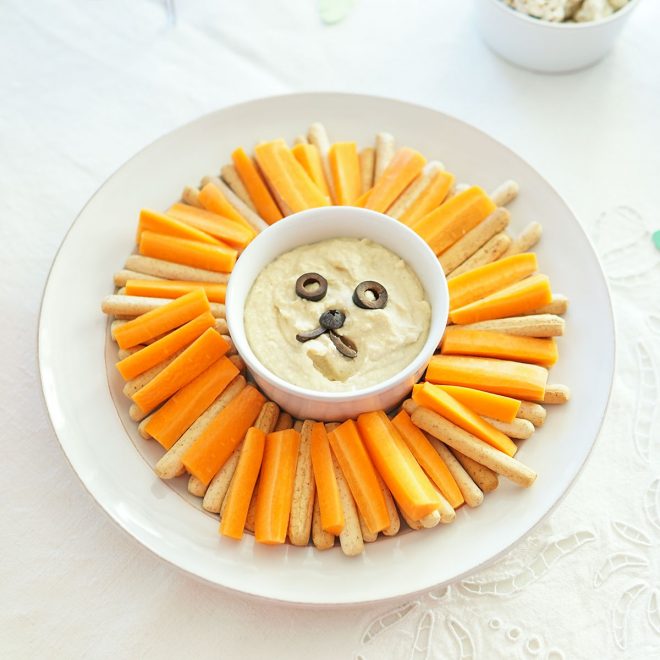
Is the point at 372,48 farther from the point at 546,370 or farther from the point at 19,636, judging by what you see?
the point at 19,636

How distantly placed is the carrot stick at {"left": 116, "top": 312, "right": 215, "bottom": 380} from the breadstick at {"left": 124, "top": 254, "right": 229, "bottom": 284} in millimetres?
175

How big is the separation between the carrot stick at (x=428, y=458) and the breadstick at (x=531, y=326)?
31cm

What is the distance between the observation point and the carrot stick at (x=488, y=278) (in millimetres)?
2238

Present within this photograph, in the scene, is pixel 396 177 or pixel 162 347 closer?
pixel 162 347

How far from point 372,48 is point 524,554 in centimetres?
179

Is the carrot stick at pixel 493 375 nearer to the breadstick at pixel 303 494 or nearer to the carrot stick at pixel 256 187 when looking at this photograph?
the breadstick at pixel 303 494

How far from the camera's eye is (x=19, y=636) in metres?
2.13

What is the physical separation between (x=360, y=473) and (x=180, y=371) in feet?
1.68

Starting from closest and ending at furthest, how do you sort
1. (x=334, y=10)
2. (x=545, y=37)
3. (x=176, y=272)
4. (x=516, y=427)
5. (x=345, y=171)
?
(x=516, y=427) < (x=176, y=272) < (x=345, y=171) < (x=545, y=37) < (x=334, y=10)

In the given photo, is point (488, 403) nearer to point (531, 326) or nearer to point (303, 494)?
point (531, 326)

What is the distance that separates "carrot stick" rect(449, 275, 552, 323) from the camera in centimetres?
219

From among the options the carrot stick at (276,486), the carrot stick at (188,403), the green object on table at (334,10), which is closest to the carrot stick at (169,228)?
the carrot stick at (188,403)

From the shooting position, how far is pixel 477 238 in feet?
7.70

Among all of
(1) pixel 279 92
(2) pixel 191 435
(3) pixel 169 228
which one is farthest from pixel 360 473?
(1) pixel 279 92
